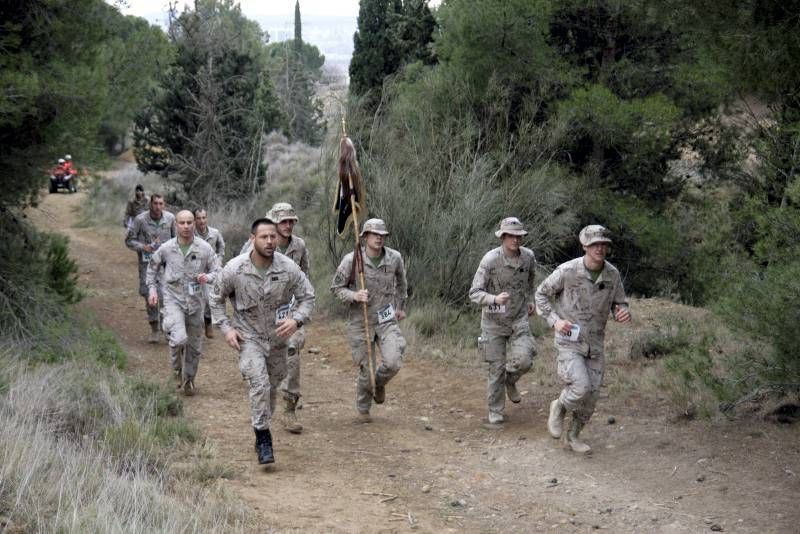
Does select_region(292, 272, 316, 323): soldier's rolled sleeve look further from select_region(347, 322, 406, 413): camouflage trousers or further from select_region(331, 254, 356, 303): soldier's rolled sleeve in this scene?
select_region(347, 322, 406, 413): camouflage trousers

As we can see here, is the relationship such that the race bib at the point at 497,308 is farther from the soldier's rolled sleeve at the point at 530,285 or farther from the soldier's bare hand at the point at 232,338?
the soldier's bare hand at the point at 232,338

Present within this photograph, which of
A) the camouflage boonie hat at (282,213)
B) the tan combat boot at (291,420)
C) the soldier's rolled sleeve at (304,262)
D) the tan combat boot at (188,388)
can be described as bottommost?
the tan combat boot at (188,388)

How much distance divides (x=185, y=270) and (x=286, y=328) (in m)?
3.35

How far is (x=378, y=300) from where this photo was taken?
34.0 feet

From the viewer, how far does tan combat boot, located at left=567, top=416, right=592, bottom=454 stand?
9344 mm

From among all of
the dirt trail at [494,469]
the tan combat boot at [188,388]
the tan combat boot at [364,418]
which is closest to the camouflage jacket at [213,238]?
the dirt trail at [494,469]

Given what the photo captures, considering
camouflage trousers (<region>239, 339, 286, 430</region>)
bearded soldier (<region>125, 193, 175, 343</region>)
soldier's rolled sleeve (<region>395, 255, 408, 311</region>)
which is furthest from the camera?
bearded soldier (<region>125, 193, 175, 343</region>)

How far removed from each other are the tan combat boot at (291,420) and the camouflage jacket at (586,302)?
275cm

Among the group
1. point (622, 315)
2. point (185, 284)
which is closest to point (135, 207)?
point (185, 284)

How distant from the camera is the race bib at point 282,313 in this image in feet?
29.1

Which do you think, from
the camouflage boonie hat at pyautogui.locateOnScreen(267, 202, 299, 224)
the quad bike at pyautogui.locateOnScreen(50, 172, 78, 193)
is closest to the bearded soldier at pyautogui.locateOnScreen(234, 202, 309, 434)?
the camouflage boonie hat at pyautogui.locateOnScreen(267, 202, 299, 224)

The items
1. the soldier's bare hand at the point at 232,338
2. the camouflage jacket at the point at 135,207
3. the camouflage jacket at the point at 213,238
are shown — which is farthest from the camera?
the camouflage jacket at the point at 135,207

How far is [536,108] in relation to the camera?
706 inches

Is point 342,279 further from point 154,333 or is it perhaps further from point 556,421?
point 154,333
